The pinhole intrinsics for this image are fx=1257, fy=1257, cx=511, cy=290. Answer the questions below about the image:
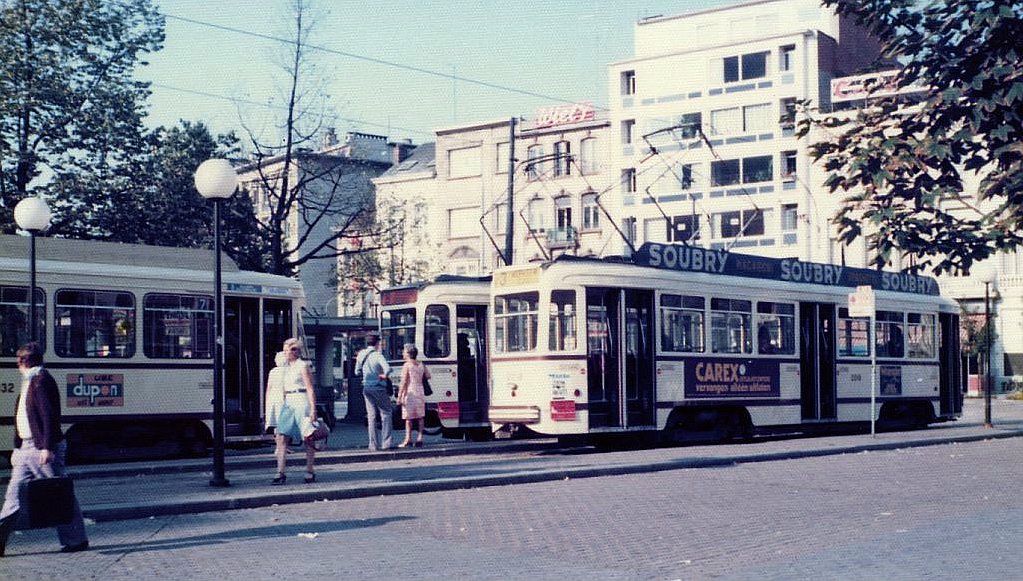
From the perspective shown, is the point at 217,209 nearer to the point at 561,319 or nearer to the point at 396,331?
the point at 561,319

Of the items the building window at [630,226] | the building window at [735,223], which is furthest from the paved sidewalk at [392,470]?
the building window at [630,226]

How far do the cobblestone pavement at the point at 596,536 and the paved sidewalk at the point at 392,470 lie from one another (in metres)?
0.32

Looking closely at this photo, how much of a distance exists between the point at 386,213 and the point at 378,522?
37.3 meters

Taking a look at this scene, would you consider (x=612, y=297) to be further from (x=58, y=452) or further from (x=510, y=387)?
(x=58, y=452)

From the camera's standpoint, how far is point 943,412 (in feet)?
96.4

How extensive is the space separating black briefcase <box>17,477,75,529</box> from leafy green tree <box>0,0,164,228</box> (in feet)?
69.6

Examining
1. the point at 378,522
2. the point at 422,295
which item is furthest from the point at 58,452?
the point at 422,295

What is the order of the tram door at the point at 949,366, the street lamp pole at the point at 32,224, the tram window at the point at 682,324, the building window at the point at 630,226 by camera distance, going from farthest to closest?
the building window at the point at 630,226
the tram door at the point at 949,366
the tram window at the point at 682,324
the street lamp pole at the point at 32,224

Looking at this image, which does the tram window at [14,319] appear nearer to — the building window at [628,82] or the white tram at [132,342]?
the white tram at [132,342]

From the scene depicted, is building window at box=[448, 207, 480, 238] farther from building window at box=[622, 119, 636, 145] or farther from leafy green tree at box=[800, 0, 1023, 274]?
leafy green tree at box=[800, 0, 1023, 274]

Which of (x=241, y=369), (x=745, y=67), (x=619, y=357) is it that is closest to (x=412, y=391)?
(x=241, y=369)

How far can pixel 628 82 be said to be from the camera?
230ft

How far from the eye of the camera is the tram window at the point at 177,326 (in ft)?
66.6

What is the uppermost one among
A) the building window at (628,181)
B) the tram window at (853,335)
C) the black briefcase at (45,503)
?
the building window at (628,181)
